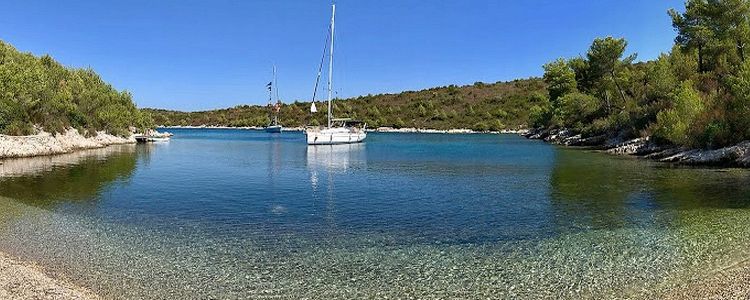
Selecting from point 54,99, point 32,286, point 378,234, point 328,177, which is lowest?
point 378,234

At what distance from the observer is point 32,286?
10.6m

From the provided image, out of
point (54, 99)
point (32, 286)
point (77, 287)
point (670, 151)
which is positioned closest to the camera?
point (32, 286)

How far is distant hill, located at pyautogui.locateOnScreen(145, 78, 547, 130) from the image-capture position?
490 ft

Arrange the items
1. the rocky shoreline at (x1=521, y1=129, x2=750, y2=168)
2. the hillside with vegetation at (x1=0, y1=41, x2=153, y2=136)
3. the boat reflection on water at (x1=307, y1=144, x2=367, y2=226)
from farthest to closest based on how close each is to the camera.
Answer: the hillside with vegetation at (x1=0, y1=41, x2=153, y2=136) < the rocky shoreline at (x1=521, y1=129, x2=750, y2=168) < the boat reflection on water at (x1=307, y1=144, x2=367, y2=226)

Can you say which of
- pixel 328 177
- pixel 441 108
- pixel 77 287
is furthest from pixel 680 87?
pixel 441 108

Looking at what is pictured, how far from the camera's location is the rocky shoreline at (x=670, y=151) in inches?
1400

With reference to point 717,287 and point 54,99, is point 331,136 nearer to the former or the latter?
point 54,99

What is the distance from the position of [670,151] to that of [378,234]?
125ft

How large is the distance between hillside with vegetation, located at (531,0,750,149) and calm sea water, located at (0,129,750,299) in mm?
10296

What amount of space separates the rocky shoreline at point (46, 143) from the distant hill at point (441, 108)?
93.2 m

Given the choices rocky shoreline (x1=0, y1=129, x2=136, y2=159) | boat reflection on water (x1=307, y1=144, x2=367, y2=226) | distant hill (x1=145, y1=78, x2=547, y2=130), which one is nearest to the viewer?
boat reflection on water (x1=307, y1=144, x2=367, y2=226)

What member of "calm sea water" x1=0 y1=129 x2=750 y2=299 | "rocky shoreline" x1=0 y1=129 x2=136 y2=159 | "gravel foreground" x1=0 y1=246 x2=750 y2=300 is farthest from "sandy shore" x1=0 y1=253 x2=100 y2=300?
"rocky shoreline" x1=0 y1=129 x2=136 y2=159

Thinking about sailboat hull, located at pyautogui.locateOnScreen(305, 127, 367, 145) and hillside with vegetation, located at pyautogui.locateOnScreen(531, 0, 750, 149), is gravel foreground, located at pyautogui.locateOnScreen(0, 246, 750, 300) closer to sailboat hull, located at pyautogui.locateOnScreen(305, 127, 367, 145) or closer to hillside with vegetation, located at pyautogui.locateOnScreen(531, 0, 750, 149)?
hillside with vegetation, located at pyautogui.locateOnScreen(531, 0, 750, 149)

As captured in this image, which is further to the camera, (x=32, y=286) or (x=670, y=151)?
(x=670, y=151)
